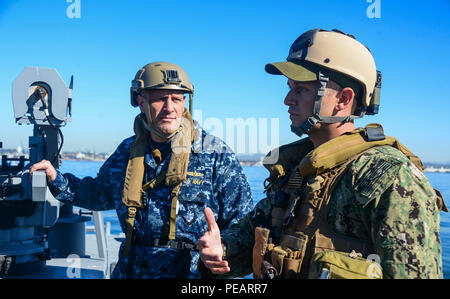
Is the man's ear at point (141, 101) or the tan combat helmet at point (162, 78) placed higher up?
the tan combat helmet at point (162, 78)

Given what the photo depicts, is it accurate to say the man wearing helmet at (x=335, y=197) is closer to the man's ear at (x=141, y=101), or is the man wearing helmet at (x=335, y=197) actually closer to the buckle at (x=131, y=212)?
the buckle at (x=131, y=212)

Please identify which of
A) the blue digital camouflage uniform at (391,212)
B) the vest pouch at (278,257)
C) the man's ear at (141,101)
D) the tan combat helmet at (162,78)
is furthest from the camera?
the man's ear at (141,101)

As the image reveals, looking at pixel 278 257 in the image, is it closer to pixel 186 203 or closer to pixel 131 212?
pixel 186 203

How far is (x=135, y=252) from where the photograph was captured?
362cm

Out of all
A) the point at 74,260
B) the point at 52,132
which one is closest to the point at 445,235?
the point at 74,260

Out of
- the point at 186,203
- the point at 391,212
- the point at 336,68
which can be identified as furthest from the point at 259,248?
the point at 186,203

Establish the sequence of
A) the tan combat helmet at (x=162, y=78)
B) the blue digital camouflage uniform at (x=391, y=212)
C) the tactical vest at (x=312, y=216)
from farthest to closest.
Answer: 1. the tan combat helmet at (x=162, y=78)
2. the tactical vest at (x=312, y=216)
3. the blue digital camouflage uniform at (x=391, y=212)

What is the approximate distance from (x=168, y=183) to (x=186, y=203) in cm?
24

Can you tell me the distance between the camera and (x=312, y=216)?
221 cm

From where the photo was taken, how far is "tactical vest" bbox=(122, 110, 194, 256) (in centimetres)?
359

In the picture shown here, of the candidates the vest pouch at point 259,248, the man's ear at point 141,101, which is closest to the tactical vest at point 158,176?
the man's ear at point 141,101

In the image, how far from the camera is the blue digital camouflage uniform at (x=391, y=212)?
1.82 meters

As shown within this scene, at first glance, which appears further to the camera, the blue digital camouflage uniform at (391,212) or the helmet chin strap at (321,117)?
the helmet chin strap at (321,117)
